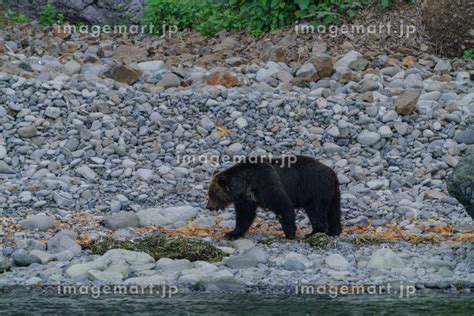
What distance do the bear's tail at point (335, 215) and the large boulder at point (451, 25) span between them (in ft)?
21.4

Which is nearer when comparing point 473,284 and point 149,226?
point 473,284

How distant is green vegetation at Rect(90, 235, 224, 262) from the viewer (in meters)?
10.6

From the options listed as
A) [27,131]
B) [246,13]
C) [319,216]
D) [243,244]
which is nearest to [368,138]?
[319,216]

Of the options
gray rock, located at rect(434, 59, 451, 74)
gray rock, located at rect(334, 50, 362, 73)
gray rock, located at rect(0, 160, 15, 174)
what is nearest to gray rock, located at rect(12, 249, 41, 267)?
gray rock, located at rect(0, 160, 15, 174)

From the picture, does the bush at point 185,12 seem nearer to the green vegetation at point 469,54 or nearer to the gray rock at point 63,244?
the green vegetation at point 469,54

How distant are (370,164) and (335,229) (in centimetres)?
215

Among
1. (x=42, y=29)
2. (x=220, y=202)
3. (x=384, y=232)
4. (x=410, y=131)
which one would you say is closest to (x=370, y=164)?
(x=410, y=131)

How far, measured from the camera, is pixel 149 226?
39.1 feet

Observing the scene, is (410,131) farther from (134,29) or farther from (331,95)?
(134,29)

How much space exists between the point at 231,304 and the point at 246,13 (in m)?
10.3

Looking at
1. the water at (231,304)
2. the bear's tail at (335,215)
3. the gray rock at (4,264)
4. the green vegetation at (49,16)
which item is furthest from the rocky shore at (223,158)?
the green vegetation at (49,16)

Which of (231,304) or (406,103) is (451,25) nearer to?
(406,103)

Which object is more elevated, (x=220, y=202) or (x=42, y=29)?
(x=42, y=29)

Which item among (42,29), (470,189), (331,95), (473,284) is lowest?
(473,284)
